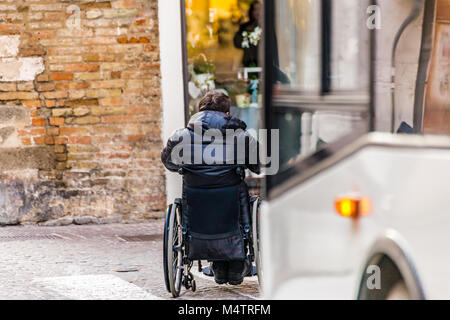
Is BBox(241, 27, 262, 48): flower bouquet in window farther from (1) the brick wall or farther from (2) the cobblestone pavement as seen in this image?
(2) the cobblestone pavement

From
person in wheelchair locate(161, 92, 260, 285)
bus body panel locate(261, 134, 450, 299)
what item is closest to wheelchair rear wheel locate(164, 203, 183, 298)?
person in wheelchair locate(161, 92, 260, 285)

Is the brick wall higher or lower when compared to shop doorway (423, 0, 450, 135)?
lower

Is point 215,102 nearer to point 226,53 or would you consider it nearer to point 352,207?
point 352,207

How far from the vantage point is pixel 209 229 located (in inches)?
256

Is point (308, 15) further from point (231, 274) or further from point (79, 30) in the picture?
point (79, 30)

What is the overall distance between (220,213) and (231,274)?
0.63 metres

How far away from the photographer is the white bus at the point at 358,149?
3.06 metres

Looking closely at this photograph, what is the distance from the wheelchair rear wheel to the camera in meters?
6.49

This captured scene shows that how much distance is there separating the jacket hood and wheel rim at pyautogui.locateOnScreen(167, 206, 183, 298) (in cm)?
63

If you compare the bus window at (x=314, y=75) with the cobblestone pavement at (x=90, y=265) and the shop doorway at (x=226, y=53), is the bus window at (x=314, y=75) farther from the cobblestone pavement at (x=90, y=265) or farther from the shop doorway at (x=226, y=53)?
the shop doorway at (x=226, y=53)

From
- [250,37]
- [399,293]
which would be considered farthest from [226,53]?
[399,293]

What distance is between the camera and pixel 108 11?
1002 centimetres

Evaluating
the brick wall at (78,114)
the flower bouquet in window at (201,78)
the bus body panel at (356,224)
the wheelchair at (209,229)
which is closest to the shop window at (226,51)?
the flower bouquet in window at (201,78)

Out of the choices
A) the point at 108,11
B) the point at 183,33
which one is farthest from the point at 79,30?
the point at 183,33
